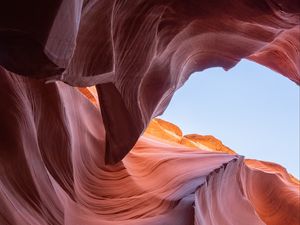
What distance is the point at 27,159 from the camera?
190 cm

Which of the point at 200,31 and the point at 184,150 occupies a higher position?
the point at 200,31

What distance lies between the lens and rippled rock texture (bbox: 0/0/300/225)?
49.5 inches

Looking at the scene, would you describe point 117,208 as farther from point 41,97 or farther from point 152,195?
point 41,97

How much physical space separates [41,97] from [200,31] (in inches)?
31.0

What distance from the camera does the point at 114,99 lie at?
2111 millimetres

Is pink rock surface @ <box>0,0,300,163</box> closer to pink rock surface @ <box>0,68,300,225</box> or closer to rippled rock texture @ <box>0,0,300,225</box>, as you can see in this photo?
rippled rock texture @ <box>0,0,300,225</box>

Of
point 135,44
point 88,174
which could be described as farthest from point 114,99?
point 88,174

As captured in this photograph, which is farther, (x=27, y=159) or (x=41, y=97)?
(x=41, y=97)

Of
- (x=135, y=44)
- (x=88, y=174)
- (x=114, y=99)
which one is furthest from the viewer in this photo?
(x=88, y=174)

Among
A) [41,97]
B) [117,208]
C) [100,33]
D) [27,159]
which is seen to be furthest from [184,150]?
[100,33]

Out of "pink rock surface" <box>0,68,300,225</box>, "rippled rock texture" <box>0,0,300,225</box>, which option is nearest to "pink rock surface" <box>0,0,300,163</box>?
"rippled rock texture" <box>0,0,300,225</box>

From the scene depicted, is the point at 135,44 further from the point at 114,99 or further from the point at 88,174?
the point at 88,174

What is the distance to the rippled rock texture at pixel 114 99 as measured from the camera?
1257 millimetres

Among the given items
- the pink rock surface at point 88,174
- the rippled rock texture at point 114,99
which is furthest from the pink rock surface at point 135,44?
the pink rock surface at point 88,174
